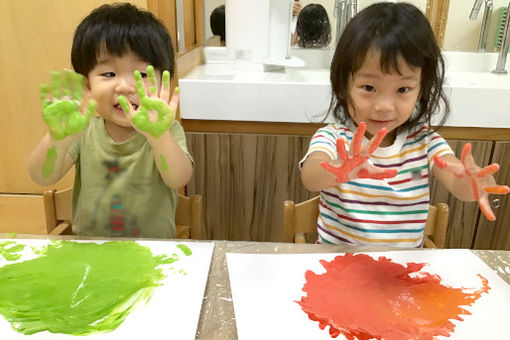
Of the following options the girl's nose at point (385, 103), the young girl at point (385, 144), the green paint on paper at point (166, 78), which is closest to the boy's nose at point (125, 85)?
the green paint on paper at point (166, 78)

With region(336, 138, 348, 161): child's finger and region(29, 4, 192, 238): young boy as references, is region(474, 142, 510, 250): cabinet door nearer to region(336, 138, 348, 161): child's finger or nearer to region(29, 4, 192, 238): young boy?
region(336, 138, 348, 161): child's finger

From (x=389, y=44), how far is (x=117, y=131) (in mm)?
630

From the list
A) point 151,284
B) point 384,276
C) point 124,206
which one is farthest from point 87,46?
point 384,276

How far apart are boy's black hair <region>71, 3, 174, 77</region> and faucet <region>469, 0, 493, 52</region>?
1.22 metres

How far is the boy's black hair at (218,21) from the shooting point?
Result: 1.73 meters

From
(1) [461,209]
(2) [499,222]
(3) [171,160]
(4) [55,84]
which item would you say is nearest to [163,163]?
(3) [171,160]

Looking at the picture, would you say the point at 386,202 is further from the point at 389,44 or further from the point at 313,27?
the point at 313,27

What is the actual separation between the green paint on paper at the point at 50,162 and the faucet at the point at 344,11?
1.15m

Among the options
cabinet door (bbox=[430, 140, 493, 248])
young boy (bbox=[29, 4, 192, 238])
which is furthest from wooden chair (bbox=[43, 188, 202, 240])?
cabinet door (bbox=[430, 140, 493, 248])

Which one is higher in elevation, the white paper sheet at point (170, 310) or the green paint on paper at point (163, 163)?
the green paint on paper at point (163, 163)

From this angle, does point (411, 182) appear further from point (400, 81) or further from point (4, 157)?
point (4, 157)

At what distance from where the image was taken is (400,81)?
31.5 inches

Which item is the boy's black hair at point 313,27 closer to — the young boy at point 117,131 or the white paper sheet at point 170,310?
the young boy at point 117,131

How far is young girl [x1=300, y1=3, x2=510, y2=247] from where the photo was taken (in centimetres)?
69
